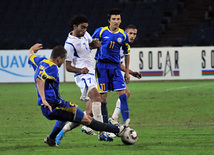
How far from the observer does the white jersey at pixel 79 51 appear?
324 inches

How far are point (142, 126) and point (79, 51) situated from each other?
2207mm

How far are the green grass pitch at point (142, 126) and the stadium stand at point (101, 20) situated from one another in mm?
9427

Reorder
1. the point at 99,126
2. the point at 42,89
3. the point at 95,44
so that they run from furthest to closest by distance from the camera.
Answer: the point at 95,44 → the point at 99,126 → the point at 42,89

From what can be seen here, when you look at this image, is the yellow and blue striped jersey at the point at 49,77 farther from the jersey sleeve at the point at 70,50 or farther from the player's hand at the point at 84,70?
the jersey sleeve at the point at 70,50

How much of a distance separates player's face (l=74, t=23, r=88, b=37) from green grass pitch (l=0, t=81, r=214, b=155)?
1.63m

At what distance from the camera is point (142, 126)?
975 cm

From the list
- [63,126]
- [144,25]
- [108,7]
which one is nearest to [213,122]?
[63,126]

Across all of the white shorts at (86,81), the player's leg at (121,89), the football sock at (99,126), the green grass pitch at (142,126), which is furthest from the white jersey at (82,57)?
the football sock at (99,126)

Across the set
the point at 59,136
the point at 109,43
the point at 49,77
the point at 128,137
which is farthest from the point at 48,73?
the point at 109,43

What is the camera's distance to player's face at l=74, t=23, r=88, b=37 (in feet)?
26.6

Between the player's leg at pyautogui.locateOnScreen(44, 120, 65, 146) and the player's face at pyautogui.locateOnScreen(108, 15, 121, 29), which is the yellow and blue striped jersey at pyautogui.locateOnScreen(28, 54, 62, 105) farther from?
the player's face at pyautogui.locateOnScreen(108, 15, 121, 29)

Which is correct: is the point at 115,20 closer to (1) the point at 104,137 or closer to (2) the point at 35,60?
(2) the point at 35,60

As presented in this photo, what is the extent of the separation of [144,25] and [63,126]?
65.8ft

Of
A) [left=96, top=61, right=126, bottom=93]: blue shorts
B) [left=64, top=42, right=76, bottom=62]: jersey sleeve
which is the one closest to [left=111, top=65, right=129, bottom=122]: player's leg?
[left=96, top=61, right=126, bottom=93]: blue shorts
